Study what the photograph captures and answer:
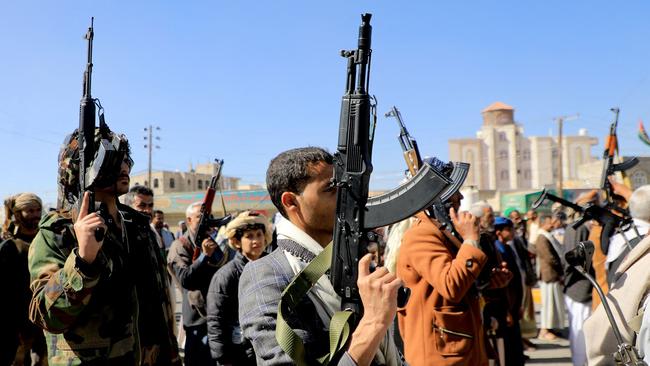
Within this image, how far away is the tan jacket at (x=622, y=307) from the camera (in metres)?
2.61

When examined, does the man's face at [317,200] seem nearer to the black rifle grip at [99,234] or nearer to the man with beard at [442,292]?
the black rifle grip at [99,234]

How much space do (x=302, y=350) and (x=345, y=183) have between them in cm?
57

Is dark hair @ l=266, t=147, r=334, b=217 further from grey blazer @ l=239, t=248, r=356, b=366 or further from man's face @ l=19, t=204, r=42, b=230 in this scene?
man's face @ l=19, t=204, r=42, b=230

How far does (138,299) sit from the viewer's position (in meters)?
3.12

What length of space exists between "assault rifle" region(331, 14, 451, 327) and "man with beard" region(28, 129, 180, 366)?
1.24 m

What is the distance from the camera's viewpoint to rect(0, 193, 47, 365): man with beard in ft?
15.2

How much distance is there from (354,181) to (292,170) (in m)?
0.31

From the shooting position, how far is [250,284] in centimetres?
221

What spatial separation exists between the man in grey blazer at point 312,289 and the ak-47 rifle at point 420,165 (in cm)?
182

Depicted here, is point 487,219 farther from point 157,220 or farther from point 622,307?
point 157,220

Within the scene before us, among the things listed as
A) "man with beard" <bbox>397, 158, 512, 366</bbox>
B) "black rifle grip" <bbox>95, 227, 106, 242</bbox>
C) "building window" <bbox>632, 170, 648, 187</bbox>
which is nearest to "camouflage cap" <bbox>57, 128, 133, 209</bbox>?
"black rifle grip" <bbox>95, 227, 106, 242</bbox>

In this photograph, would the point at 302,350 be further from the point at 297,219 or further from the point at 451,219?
the point at 451,219

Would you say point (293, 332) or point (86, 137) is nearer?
point (293, 332)

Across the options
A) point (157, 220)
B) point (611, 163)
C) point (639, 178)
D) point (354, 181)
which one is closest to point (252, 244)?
point (354, 181)
